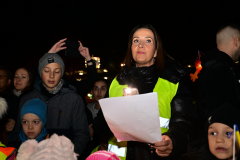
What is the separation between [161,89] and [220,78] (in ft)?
3.00

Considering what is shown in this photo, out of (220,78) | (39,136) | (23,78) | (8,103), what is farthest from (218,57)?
(23,78)

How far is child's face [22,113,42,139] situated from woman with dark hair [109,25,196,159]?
1144mm

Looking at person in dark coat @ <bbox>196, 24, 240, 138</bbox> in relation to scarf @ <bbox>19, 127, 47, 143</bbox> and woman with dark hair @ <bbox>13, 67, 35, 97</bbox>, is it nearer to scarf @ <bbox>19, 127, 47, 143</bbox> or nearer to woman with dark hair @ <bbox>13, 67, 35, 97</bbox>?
scarf @ <bbox>19, 127, 47, 143</bbox>

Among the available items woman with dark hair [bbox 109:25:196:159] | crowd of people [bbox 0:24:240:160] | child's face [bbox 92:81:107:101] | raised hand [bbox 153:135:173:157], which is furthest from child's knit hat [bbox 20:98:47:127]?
child's face [bbox 92:81:107:101]

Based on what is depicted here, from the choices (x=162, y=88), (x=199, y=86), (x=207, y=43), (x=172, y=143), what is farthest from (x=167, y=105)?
(x=207, y=43)

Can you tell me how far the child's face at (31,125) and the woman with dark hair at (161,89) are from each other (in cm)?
114

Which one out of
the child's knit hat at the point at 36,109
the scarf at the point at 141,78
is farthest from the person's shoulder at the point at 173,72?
the child's knit hat at the point at 36,109

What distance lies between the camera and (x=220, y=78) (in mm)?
2492

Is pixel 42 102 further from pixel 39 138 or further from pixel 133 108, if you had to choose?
pixel 133 108

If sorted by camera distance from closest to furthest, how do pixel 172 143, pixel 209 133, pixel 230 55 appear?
pixel 172 143 < pixel 209 133 < pixel 230 55

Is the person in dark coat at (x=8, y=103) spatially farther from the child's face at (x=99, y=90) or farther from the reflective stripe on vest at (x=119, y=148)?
the reflective stripe on vest at (x=119, y=148)

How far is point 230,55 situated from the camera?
2.96 metres

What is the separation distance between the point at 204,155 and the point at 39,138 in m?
1.97

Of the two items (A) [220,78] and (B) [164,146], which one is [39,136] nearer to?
(B) [164,146]
